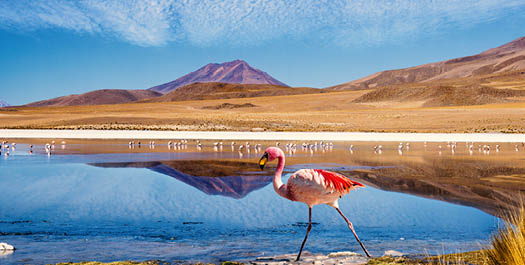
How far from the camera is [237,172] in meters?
14.5

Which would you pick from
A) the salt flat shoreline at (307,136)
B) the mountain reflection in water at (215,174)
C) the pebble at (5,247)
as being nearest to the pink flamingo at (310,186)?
the pebble at (5,247)

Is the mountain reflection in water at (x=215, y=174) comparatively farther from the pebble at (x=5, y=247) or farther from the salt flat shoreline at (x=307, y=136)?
the salt flat shoreline at (x=307, y=136)

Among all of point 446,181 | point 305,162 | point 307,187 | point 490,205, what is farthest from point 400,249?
point 305,162

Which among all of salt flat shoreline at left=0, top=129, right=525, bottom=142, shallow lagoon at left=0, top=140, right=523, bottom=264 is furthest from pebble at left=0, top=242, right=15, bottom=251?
salt flat shoreline at left=0, top=129, right=525, bottom=142

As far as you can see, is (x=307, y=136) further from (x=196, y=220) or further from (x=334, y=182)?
(x=334, y=182)

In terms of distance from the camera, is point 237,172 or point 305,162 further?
point 305,162

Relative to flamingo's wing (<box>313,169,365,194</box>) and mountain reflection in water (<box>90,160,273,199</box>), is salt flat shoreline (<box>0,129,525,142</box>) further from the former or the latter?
flamingo's wing (<box>313,169,365,194</box>)

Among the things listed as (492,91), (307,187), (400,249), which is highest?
(492,91)

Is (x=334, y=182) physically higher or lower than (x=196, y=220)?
higher

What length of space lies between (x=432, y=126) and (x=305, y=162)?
3099cm

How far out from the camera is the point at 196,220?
816 centimetres

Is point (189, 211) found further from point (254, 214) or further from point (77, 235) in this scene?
point (77, 235)

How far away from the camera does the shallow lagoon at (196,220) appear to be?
21.2 feet

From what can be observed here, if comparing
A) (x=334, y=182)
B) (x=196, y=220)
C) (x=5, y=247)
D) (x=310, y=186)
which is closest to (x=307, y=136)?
(x=196, y=220)
